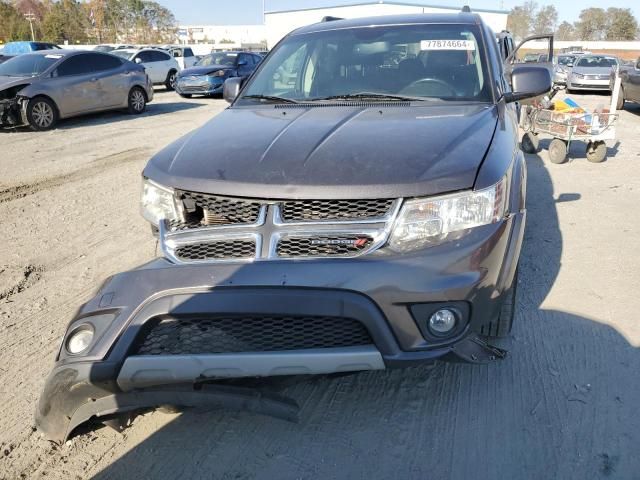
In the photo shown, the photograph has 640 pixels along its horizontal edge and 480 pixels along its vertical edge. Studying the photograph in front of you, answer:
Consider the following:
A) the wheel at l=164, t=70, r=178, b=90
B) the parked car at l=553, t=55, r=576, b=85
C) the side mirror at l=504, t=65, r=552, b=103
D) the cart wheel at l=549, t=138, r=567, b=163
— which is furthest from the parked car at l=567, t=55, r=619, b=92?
the side mirror at l=504, t=65, r=552, b=103

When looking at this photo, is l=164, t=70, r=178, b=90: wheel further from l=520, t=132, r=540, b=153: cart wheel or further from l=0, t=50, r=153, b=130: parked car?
l=520, t=132, r=540, b=153: cart wheel

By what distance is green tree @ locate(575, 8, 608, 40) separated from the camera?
80775 millimetres

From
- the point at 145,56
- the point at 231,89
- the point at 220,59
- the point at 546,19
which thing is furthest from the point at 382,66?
the point at 546,19

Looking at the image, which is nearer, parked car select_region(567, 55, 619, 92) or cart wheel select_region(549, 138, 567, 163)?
cart wheel select_region(549, 138, 567, 163)

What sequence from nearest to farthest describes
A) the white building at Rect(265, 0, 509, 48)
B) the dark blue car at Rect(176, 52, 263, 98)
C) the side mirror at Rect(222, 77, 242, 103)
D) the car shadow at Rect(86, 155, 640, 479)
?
the car shadow at Rect(86, 155, 640, 479), the side mirror at Rect(222, 77, 242, 103), the dark blue car at Rect(176, 52, 263, 98), the white building at Rect(265, 0, 509, 48)

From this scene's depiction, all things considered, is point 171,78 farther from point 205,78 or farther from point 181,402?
point 181,402

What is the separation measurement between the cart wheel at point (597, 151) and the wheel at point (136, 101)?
10.1 meters

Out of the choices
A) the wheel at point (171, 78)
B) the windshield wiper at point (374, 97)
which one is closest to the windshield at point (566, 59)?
the wheel at point (171, 78)

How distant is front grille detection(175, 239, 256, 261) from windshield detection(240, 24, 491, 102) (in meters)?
1.59

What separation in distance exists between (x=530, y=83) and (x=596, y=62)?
1956 cm

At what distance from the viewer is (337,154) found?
2363 mm

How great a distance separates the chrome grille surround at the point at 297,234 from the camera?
83.5 inches

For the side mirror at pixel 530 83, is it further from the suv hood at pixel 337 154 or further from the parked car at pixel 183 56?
the parked car at pixel 183 56

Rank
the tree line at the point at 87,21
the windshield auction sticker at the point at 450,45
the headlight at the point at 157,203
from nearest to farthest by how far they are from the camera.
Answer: the headlight at the point at 157,203, the windshield auction sticker at the point at 450,45, the tree line at the point at 87,21
